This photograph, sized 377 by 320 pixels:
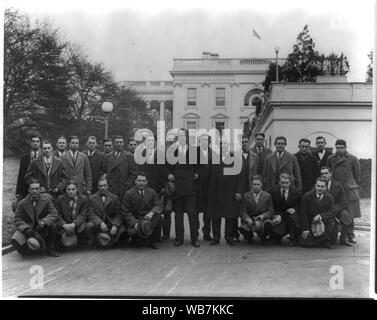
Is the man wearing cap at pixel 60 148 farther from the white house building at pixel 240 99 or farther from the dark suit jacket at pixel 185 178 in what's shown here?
the dark suit jacket at pixel 185 178

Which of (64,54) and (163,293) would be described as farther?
(64,54)

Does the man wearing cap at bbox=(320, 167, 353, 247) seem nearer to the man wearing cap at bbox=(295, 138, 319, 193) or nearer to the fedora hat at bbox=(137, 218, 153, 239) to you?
the man wearing cap at bbox=(295, 138, 319, 193)

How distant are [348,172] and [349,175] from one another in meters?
0.04

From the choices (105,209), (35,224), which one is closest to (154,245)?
(105,209)

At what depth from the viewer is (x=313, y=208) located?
19.4ft

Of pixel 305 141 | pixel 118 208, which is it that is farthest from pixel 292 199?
pixel 118 208

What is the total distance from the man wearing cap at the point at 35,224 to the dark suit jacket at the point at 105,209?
0.43 metres

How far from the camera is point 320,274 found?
5406 mm

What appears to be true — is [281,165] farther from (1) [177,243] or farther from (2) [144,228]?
(2) [144,228]

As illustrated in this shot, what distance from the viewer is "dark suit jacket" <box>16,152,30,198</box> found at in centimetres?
596

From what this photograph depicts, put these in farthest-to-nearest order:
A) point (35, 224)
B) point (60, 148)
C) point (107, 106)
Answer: point (107, 106), point (60, 148), point (35, 224)
